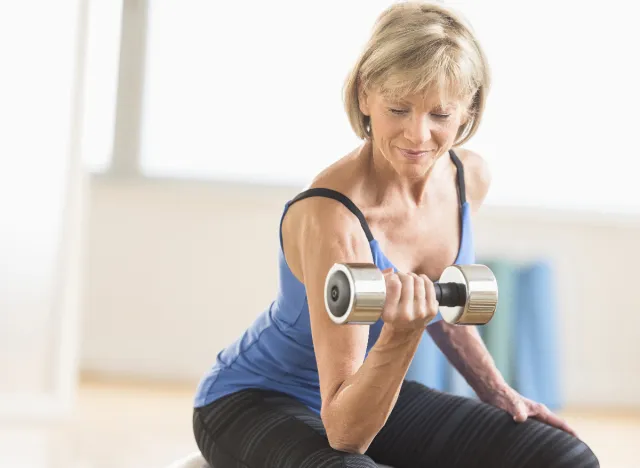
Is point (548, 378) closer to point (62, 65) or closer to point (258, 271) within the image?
point (258, 271)

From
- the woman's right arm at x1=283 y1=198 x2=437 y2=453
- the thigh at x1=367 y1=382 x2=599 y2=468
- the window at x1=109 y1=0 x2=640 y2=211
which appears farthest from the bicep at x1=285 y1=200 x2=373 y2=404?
the window at x1=109 y1=0 x2=640 y2=211

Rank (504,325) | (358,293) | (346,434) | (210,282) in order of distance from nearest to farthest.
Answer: (358,293) < (346,434) < (504,325) < (210,282)

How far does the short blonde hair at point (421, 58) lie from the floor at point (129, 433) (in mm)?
1510

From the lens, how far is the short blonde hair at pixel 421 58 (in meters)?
1.30

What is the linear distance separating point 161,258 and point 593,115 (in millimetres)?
2060

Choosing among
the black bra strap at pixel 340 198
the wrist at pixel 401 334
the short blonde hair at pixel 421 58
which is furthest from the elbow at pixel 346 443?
the short blonde hair at pixel 421 58

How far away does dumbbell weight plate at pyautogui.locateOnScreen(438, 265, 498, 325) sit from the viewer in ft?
3.88

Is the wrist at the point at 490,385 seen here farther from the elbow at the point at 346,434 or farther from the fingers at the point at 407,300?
the fingers at the point at 407,300

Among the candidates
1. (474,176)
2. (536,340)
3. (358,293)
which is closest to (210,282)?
(536,340)

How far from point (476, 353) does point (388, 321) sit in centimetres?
63

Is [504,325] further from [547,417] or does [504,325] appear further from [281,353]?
[281,353]

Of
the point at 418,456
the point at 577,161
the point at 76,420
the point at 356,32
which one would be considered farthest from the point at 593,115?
the point at 418,456

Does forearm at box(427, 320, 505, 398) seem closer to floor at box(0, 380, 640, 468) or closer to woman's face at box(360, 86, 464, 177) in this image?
woman's face at box(360, 86, 464, 177)

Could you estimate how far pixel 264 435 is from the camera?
1427mm
